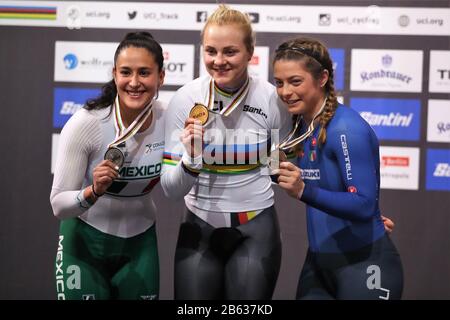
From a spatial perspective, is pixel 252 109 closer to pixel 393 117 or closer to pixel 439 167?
pixel 393 117

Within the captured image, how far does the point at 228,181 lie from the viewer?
7.78ft

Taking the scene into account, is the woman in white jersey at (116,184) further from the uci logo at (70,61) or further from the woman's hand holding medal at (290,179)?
the uci logo at (70,61)

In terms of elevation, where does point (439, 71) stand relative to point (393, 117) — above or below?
above

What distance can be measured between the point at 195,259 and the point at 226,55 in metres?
0.83

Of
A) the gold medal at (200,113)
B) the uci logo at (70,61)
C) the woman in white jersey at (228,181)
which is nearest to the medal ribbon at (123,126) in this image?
the woman in white jersey at (228,181)

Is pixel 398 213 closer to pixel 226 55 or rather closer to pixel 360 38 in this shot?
pixel 360 38

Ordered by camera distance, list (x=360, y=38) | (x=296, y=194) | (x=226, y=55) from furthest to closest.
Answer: (x=360, y=38), (x=226, y=55), (x=296, y=194)

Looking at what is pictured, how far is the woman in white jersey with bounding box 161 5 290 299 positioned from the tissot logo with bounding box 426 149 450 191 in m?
1.39

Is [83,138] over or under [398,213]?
over

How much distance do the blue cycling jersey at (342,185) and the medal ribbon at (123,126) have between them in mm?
676

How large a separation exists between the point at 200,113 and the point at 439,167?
6.06 feet

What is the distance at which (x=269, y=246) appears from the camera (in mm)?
2379

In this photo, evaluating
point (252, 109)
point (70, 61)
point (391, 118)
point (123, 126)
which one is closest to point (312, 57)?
point (252, 109)
